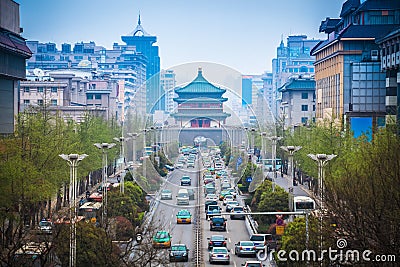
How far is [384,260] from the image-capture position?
538 inches

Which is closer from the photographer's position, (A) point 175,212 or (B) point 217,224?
(B) point 217,224

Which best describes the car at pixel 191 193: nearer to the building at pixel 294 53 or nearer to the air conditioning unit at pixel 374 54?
the air conditioning unit at pixel 374 54

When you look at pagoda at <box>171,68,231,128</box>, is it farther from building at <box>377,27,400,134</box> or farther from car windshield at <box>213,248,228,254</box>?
car windshield at <box>213,248,228,254</box>

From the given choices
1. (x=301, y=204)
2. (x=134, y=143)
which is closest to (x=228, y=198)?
(x=301, y=204)

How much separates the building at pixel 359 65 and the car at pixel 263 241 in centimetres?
1954

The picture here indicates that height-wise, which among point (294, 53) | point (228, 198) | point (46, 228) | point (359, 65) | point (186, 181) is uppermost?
point (294, 53)

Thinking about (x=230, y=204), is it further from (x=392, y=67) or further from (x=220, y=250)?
(x=392, y=67)

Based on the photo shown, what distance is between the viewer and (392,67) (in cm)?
3944

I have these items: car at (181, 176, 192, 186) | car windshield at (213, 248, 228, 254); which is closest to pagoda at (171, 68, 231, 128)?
car at (181, 176, 192, 186)

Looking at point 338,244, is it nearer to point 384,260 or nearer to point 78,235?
point 384,260

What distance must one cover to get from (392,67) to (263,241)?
60.8 ft

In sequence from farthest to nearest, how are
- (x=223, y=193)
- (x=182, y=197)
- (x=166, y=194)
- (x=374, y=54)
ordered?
(x=374, y=54)
(x=223, y=193)
(x=166, y=194)
(x=182, y=197)

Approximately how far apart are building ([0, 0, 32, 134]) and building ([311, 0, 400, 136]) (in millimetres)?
17393

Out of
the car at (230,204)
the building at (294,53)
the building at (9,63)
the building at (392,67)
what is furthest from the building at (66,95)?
the building at (294,53)
